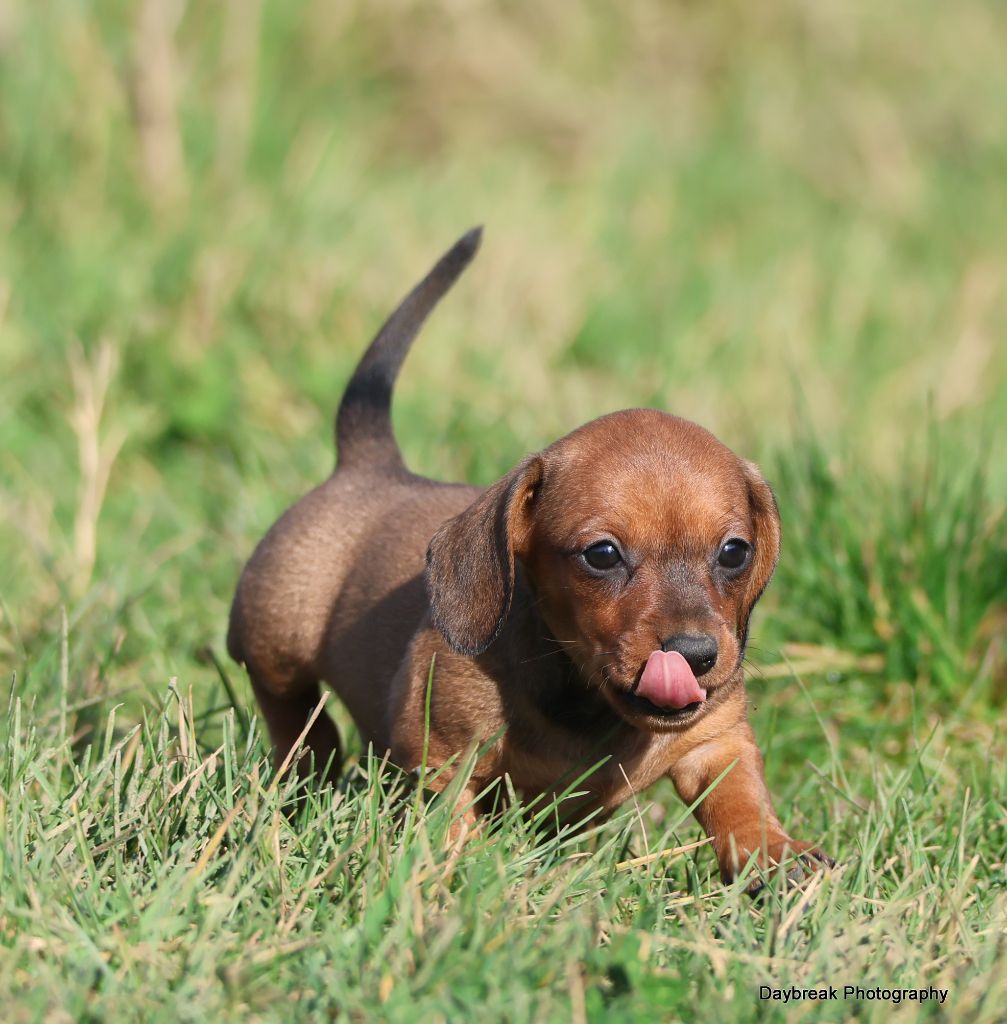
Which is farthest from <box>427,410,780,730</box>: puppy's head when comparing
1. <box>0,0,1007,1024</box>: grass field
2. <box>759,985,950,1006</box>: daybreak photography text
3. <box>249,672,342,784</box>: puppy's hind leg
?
<box>249,672,342,784</box>: puppy's hind leg

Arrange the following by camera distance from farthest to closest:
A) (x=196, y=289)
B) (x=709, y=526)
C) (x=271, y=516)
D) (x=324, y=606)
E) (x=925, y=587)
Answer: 1. (x=196, y=289)
2. (x=271, y=516)
3. (x=925, y=587)
4. (x=324, y=606)
5. (x=709, y=526)

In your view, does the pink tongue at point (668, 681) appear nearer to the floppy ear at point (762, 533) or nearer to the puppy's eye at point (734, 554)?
the puppy's eye at point (734, 554)

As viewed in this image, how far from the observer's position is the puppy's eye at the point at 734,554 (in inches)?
115

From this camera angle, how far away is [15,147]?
23.2ft

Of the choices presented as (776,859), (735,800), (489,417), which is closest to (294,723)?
(735,800)

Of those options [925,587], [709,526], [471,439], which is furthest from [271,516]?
[709,526]

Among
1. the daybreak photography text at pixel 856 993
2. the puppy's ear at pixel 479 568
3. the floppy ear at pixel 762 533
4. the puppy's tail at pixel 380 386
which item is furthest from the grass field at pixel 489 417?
the puppy's tail at pixel 380 386

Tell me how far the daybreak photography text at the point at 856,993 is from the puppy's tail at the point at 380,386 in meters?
1.98

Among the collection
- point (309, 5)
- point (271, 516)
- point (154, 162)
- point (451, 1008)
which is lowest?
point (271, 516)

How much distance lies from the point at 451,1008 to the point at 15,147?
5782 millimetres

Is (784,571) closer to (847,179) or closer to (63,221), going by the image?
(63,221)

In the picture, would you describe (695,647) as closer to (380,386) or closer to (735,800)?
(735,800)

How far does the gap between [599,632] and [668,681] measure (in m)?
0.21

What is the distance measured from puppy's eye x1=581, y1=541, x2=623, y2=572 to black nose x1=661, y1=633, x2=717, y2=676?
23cm
